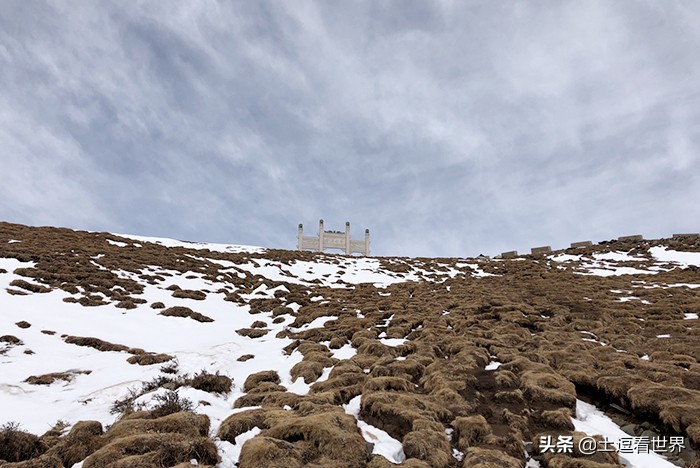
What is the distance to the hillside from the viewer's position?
628 centimetres

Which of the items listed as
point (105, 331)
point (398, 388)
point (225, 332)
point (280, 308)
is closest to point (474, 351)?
point (398, 388)

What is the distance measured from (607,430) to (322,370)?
7560mm

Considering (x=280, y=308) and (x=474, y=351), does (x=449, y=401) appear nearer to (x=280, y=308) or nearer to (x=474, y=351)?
(x=474, y=351)

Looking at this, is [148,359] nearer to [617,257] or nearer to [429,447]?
[429,447]

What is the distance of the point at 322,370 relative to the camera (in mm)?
11414

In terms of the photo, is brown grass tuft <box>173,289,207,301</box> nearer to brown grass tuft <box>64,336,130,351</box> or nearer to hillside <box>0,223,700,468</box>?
hillside <box>0,223,700,468</box>


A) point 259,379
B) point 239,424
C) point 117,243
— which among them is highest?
point 117,243

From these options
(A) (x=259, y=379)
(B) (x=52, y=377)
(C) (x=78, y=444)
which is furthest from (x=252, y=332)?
(C) (x=78, y=444)

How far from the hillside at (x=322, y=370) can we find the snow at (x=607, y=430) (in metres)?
0.05

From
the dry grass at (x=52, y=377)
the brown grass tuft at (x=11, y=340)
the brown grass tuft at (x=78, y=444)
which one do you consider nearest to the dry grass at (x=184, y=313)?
the brown grass tuft at (x=11, y=340)

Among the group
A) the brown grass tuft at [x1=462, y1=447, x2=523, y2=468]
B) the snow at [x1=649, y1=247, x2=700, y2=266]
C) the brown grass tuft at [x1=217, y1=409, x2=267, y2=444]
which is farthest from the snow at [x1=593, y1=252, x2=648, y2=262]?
the brown grass tuft at [x1=217, y1=409, x2=267, y2=444]

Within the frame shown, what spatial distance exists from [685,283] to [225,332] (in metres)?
32.0

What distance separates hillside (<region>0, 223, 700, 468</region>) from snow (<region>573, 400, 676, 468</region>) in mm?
51

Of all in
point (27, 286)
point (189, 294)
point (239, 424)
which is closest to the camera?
point (239, 424)
